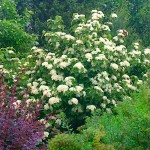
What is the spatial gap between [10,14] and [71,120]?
5.35 m

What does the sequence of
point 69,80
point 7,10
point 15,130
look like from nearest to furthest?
point 15,130 → point 69,80 → point 7,10

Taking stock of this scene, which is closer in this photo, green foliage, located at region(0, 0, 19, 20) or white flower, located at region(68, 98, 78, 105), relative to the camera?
white flower, located at region(68, 98, 78, 105)

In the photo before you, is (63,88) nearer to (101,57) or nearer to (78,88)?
(78,88)

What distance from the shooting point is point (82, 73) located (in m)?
7.43

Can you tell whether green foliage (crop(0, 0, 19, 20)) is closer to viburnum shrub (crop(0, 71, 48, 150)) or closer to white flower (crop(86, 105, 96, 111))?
white flower (crop(86, 105, 96, 111))

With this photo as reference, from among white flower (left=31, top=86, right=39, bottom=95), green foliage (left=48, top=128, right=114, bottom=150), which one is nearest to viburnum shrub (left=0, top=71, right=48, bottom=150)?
green foliage (left=48, top=128, right=114, bottom=150)

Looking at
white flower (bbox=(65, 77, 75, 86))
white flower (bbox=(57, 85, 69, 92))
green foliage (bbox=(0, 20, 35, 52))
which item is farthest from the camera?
green foliage (bbox=(0, 20, 35, 52))

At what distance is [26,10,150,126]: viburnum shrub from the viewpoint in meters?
7.27

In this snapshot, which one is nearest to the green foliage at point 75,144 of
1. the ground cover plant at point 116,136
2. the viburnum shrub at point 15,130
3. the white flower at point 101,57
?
the ground cover plant at point 116,136

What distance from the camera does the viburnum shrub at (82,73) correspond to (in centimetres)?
727

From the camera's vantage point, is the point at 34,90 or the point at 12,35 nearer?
the point at 34,90

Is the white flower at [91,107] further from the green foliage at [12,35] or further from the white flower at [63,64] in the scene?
the green foliage at [12,35]

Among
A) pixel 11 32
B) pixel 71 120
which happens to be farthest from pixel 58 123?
pixel 11 32

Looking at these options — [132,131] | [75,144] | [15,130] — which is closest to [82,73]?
[132,131]
